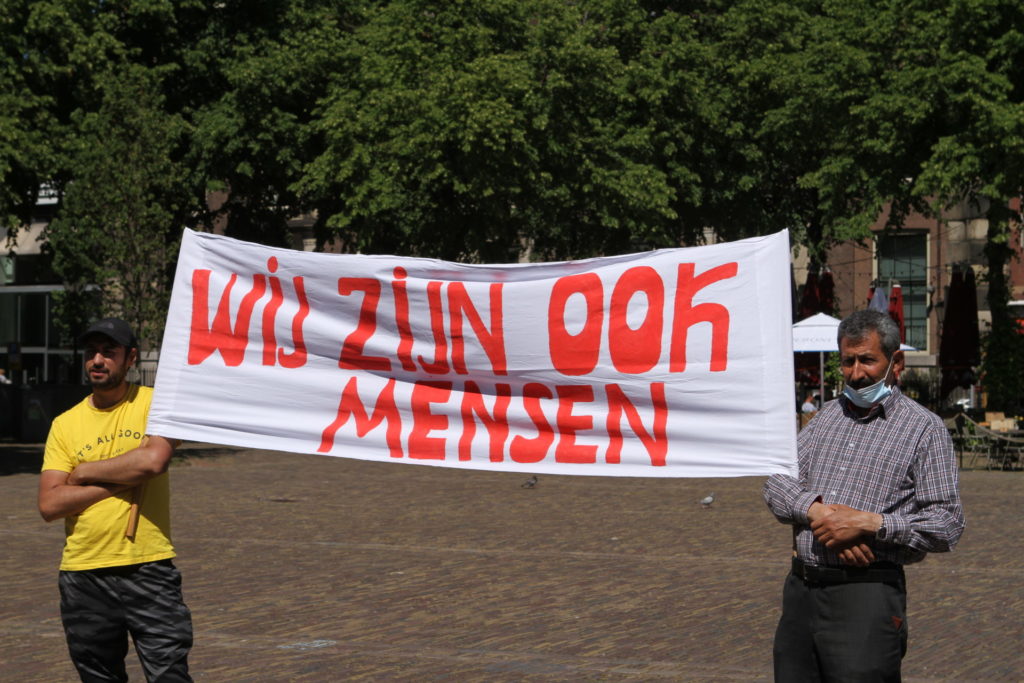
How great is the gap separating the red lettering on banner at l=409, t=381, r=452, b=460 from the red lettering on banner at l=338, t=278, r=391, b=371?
16cm

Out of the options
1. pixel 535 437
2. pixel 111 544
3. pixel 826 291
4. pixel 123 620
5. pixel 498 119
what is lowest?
pixel 123 620

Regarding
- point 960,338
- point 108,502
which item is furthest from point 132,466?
point 960,338

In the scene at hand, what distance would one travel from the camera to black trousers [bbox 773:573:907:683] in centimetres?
476

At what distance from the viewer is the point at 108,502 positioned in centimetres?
565

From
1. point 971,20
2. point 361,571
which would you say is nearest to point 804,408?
point 971,20

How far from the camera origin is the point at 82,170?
2823 cm

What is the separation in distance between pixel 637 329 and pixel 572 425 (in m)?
0.42

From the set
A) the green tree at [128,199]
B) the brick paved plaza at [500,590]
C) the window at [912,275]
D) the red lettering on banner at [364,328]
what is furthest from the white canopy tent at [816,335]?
the window at [912,275]

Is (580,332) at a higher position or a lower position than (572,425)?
higher

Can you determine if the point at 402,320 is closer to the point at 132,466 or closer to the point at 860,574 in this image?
the point at 132,466

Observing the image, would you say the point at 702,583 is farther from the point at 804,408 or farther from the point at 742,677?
the point at 804,408

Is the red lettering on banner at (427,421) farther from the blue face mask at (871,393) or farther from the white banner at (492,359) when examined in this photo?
the blue face mask at (871,393)

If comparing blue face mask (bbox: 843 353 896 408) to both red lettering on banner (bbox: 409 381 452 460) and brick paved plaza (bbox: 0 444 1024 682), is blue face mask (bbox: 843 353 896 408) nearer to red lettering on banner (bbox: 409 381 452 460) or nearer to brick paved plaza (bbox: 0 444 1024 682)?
red lettering on banner (bbox: 409 381 452 460)

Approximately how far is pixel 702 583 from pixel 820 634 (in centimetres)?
711
